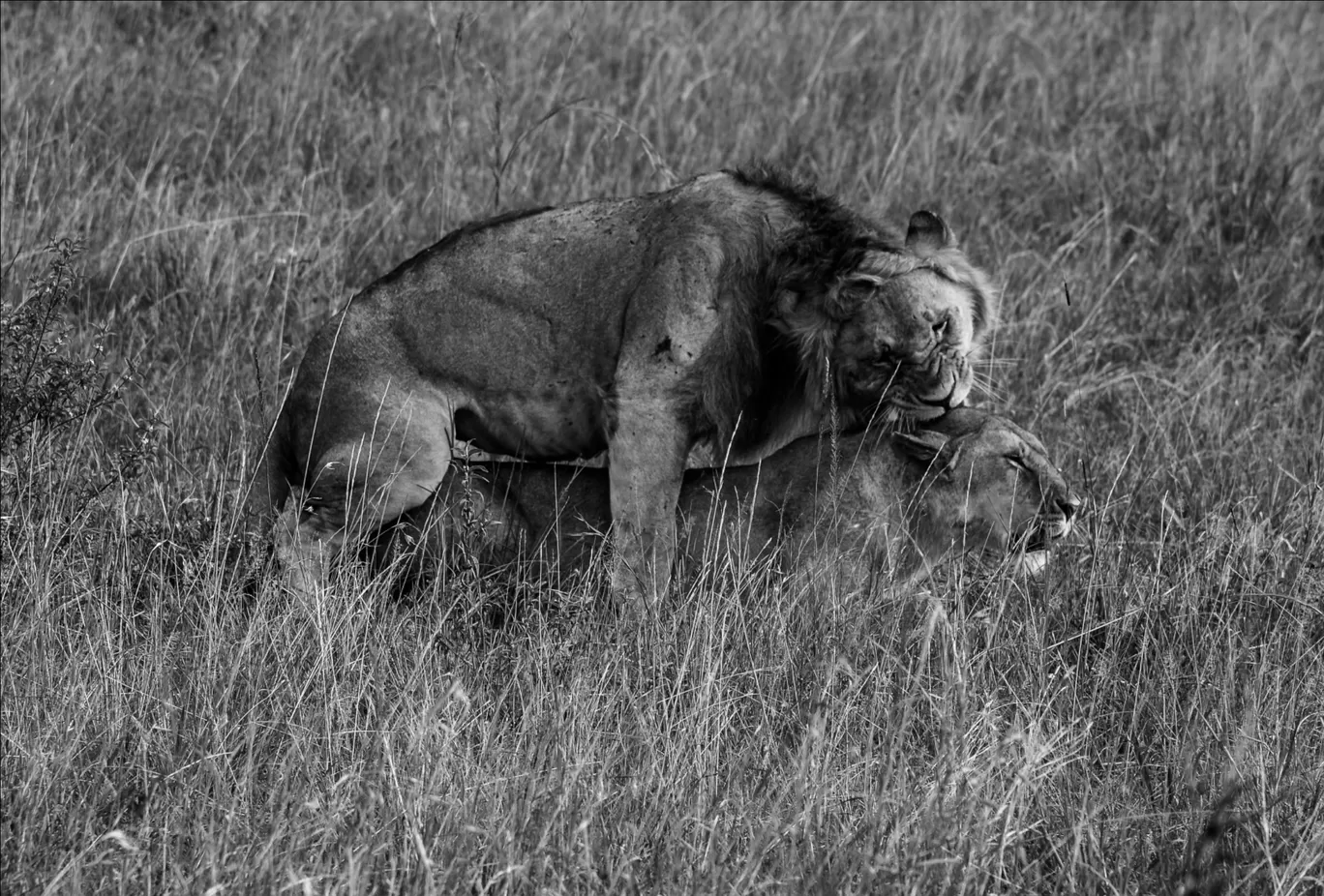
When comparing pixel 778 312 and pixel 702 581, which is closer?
pixel 702 581

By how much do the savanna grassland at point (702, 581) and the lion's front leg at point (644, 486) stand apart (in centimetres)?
26

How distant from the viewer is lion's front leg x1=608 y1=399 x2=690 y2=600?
5.28 m

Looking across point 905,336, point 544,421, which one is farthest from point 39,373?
point 905,336

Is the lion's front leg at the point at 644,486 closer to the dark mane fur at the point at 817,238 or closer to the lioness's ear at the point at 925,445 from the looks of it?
the dark mane fur at the point at 817,238

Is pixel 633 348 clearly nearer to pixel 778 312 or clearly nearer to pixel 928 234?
pixel 778 312

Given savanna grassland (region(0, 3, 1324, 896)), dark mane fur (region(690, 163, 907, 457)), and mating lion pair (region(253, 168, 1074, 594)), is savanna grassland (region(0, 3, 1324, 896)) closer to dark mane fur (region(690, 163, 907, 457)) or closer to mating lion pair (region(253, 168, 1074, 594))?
mating lion pair (region(253, 168, 1074, 594))

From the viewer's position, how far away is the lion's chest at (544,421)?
5555 millimetres

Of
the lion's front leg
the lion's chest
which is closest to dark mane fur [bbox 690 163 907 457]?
the lion's front leg

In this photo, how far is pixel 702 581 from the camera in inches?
196

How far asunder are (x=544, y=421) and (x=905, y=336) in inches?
48.0

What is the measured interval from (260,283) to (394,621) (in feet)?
9.70

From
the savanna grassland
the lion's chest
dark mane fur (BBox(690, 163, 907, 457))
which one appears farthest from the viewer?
the lion's chest

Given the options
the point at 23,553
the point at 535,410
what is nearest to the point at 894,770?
the point at 535,410

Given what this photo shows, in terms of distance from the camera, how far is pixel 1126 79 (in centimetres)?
1005
